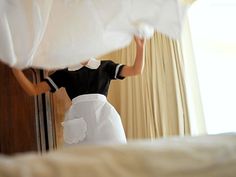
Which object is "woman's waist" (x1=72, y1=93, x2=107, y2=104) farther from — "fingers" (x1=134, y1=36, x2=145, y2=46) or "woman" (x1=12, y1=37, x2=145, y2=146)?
"fingers" (x1=134, y1=36, x2=145, y2=46)

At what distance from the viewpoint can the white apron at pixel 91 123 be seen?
1268 millimetres

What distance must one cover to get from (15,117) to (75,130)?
33 cm

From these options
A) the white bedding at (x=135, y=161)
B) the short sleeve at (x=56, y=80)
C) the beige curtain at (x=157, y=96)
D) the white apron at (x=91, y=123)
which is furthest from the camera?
the beige curtain at (x=157, y=96)

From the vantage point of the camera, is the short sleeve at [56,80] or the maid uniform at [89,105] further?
the short sleeve at [56,80]

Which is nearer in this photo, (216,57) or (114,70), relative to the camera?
(114,70)

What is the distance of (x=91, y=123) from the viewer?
1285mm

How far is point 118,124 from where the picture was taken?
1.30 meters

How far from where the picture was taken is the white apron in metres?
1.27

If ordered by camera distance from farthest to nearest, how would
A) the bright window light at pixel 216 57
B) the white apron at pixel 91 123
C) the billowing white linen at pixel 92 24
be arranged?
1. the bright window light at pixel 216 57
2. the white apron at pixel 91 123
3. the billowing white linen at pixel 92 24

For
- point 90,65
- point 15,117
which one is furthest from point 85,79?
point 15,117

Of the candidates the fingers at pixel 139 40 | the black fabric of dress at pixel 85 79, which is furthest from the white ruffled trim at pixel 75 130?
the fingers at pixel 139 40

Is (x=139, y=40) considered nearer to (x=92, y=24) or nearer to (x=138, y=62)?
(x=138, y=62)

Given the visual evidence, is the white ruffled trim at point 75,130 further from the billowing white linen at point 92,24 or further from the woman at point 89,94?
the billowing white linen at point 92,24

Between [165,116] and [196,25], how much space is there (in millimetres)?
557
